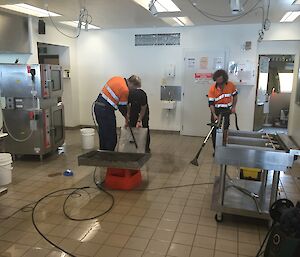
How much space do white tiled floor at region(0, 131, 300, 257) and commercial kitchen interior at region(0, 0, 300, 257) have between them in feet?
0.04

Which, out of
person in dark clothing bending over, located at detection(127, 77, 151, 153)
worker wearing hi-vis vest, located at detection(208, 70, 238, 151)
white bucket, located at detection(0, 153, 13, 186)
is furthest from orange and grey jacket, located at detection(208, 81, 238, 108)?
white bucket, located at detection(0, 153, 13, 186)

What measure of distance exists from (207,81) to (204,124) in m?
0.95

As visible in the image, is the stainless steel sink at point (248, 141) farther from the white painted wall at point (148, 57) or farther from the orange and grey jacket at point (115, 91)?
the white painted wall at point (148, 57)

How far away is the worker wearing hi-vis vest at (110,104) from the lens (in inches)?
151

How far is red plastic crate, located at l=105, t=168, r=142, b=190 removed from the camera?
11.7 ft

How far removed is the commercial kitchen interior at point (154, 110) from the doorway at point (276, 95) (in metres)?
0.03

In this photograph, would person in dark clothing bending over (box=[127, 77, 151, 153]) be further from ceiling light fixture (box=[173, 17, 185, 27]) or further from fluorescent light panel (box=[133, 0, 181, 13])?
ceiling light fixture (box=[173, 17, 185, 27])

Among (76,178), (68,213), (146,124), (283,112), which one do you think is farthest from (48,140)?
(283,112)

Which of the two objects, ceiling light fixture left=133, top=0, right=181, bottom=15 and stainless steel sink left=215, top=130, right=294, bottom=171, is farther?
ceiling light fixture left=133, top=0, right=181, bottom=15

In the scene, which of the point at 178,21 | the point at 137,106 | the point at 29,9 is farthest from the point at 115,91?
the point at 178,21

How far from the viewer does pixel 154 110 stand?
6.74 m

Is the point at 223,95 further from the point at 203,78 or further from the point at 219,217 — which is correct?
the point at 219,217

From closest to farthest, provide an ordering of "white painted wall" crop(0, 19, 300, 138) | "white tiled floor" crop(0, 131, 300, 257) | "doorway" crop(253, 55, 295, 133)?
1. "white tiled floor" crop(0, 131, 300, 257)
2. "white painted wall" crop(0, 19, 300, 138)
3. "doorway" crop(253, 55, 295, 133)

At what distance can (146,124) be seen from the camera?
5.05 m
